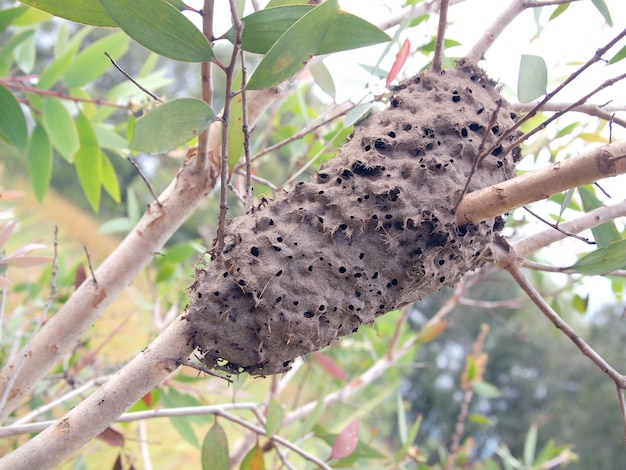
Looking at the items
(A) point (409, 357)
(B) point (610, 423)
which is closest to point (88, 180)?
(A) point (409, 357)

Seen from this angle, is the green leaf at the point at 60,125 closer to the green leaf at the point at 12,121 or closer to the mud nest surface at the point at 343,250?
the green leaf at the point at 12,121

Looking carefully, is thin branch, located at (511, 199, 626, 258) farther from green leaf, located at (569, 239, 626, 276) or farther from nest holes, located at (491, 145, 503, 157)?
nest holes, located at (491, 145, 503, 157)

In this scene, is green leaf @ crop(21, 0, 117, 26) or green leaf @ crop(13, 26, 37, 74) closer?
green leaf @ crop(21, 0, 117, 26)

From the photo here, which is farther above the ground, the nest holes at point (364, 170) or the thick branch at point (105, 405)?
the nest holes at point (364, 170)

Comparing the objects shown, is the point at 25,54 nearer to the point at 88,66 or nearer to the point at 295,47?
the point at 88,66

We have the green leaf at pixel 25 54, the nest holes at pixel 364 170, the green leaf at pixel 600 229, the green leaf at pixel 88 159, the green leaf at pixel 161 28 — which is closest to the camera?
the green leaf at pixel 161 28

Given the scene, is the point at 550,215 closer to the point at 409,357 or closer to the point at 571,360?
the point at 409,357

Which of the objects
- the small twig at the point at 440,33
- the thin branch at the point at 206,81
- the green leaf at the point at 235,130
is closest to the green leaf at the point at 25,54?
the thin branch at the point at 206,81

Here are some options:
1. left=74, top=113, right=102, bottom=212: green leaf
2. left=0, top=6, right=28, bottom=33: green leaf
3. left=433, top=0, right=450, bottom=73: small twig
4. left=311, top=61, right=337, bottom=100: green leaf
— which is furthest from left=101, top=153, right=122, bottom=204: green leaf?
left=433, top=0, right=450, bottom=73: small twig
